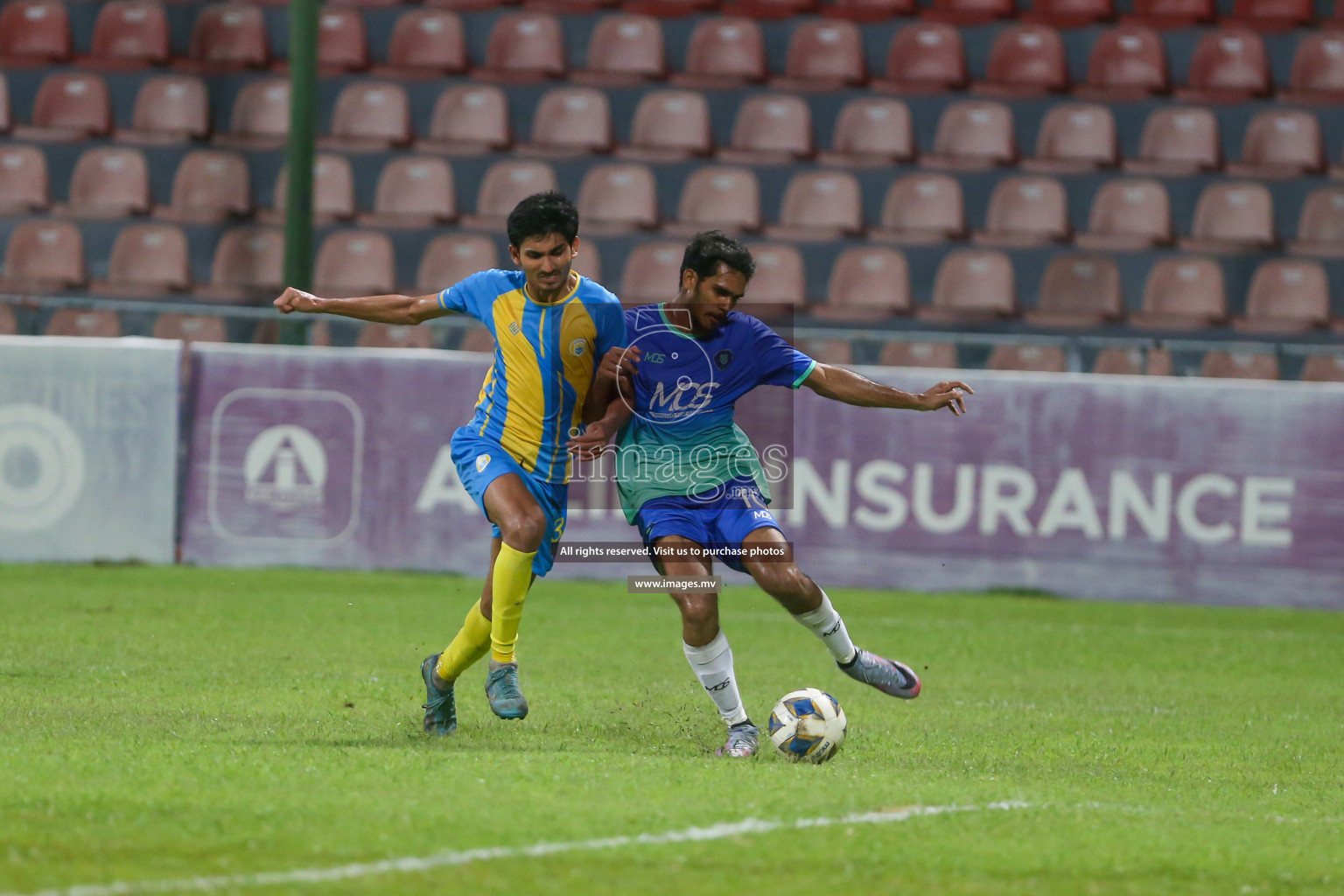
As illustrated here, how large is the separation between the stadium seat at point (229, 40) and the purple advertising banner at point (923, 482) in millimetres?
5971

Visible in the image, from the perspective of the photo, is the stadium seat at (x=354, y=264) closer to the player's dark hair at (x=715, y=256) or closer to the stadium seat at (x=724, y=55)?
the stadium seat at (x=724, y=55)

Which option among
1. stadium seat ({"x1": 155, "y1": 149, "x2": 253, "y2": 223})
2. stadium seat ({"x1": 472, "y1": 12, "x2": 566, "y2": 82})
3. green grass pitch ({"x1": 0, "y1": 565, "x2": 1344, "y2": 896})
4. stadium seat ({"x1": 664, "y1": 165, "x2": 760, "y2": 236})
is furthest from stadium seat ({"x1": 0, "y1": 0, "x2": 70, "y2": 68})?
green grass pitch ({"x1": 0, "y1": 565, "x2": 1344, "y2": 896})

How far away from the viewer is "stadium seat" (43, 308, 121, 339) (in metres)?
11.5

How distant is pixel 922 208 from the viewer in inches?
610

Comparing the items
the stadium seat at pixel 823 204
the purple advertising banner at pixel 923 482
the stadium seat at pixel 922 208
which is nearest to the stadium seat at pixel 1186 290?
the stadium seat at pixel 922 208

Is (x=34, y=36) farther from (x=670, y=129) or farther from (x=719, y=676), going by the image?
(x=719, y=676)

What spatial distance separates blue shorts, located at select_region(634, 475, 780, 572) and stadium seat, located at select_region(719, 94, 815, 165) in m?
9.76

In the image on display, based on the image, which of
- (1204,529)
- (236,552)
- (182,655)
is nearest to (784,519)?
(1204,529)

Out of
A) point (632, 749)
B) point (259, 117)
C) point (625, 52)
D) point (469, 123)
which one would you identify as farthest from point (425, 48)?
point (632, 749)

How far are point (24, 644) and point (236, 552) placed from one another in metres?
3.40

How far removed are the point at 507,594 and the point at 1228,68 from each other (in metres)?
13.1

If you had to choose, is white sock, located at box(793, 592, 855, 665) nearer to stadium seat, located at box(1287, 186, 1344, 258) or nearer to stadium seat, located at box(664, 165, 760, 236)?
stadium seat, located at box(664, 165, 760, 236)

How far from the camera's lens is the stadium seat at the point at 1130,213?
50.1 ft

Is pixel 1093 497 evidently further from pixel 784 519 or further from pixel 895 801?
pixel 895 801
